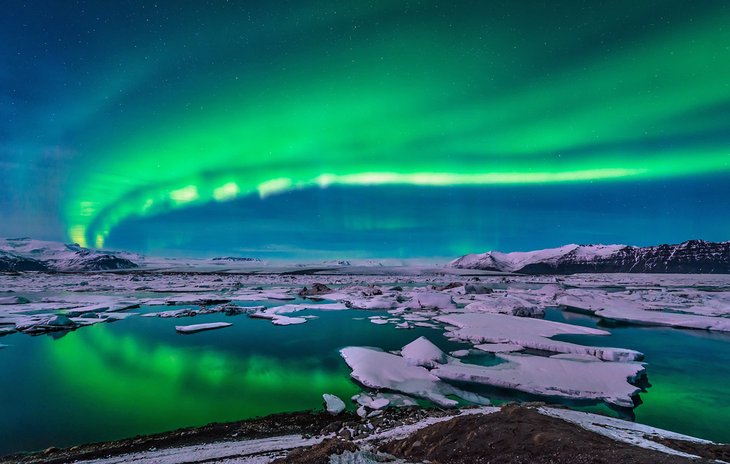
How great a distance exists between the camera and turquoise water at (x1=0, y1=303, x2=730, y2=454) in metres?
8.36

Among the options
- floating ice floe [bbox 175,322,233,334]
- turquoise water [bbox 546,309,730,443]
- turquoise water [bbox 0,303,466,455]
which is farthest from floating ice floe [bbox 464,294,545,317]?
floating ice floe [bbox 175,322,233,334]

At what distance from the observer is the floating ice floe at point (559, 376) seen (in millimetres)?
9156

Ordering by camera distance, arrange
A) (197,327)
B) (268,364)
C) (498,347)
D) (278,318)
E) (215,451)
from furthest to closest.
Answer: (278,318)
(197,327)
(498,347)
(268,364)
(215,451)

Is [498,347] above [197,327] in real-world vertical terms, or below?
above

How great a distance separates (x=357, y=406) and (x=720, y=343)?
1909cm

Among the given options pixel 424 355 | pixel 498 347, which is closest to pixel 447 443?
pixel 424 355

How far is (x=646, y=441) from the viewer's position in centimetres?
531

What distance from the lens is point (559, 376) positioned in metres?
10.1

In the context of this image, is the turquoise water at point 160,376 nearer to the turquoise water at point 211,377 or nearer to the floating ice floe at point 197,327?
the turquoise water at point 211,377

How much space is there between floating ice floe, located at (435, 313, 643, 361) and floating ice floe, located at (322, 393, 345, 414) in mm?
8724

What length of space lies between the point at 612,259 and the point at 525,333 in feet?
503

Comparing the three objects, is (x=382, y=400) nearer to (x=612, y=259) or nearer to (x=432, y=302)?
(x=432, y=302)

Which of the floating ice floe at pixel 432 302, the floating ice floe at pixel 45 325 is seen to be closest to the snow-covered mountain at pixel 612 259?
the floating ice floe at pixel 432 302

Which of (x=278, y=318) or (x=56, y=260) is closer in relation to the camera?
(x=278, y=318)
